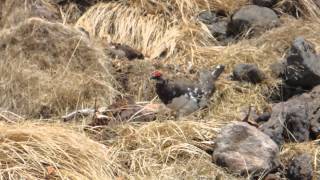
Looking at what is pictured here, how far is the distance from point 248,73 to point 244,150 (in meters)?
1.59

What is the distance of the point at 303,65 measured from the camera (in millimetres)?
5363

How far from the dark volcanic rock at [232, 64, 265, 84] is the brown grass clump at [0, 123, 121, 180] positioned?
6.04 ft

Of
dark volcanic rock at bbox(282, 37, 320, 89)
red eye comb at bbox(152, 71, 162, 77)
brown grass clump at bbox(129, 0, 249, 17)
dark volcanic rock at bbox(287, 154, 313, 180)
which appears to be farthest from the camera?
brown grass clump at bbox(129, 0, 249, 17)

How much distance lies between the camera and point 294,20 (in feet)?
23.1

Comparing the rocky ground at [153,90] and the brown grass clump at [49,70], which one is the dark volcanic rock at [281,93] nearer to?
the rocky ground at [153,90]

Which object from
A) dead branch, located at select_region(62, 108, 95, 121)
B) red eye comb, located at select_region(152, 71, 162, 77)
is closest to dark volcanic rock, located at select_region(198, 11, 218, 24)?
red eye comb, located at select_region(152, 71, 162, 77)

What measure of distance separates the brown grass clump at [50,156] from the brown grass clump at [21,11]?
2.37m

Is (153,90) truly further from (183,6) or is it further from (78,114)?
(183,6)

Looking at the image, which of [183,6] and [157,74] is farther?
[183,6]

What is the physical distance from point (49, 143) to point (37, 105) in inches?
44.9

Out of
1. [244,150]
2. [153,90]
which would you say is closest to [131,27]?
[153,90]

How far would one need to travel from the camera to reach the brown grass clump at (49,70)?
5.24m

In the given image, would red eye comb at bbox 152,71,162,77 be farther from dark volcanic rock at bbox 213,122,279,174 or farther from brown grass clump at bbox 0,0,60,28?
brown grass clump at bbox 0,0,60,28

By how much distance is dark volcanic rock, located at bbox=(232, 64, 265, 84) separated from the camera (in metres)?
5.70
